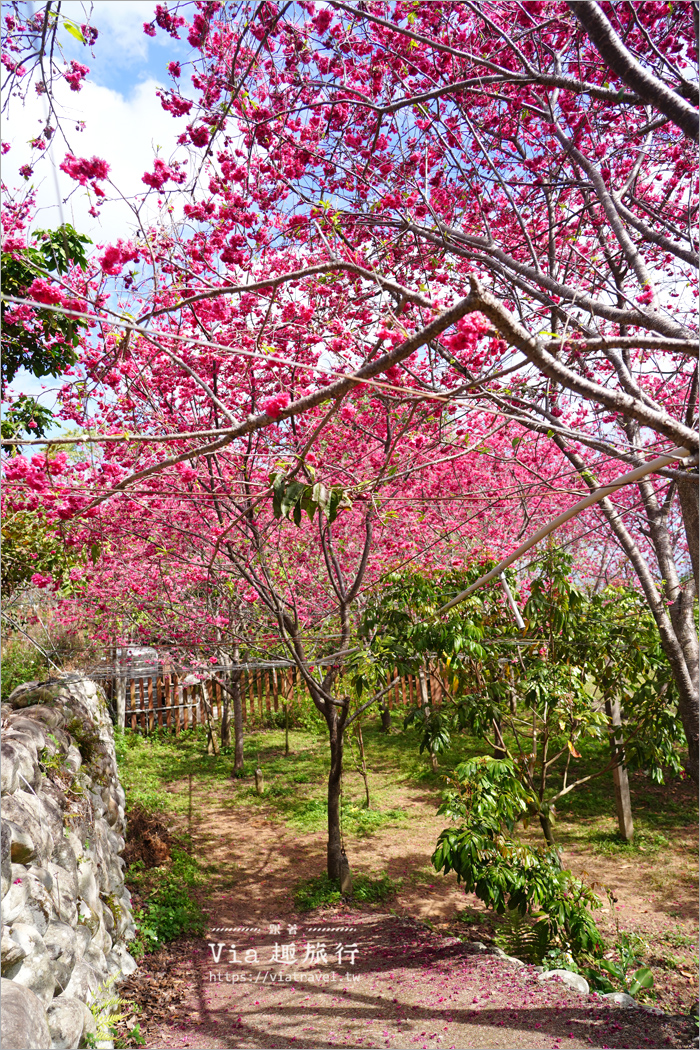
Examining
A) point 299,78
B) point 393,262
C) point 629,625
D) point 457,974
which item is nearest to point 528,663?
point 629,625

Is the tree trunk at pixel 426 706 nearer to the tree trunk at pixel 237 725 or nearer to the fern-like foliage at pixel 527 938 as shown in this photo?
the fern-like foliage at pixel 527 938

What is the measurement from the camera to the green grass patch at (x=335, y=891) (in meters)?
5.17

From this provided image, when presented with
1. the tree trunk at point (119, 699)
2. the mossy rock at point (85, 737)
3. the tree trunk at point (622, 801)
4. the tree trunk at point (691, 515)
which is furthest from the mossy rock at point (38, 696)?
the tree trunk at point (119, 699)

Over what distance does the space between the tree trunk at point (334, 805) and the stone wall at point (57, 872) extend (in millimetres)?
1595

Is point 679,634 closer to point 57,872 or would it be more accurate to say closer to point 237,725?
point 57,872

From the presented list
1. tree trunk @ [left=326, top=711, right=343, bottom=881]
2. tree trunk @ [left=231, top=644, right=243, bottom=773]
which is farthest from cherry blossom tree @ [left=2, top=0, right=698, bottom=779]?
tree trunk @ [left=231, top=644, right=243, bottom=773]

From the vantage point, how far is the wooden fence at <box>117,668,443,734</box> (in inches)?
399

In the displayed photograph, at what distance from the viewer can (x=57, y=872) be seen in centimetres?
338

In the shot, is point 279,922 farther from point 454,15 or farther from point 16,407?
point 454,15

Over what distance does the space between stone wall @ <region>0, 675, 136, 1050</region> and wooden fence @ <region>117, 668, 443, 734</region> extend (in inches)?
191

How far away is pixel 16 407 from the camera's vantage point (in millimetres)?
4840

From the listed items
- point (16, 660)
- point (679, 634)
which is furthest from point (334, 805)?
point (16, 660)

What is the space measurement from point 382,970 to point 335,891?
4.09ft

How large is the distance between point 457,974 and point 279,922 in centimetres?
156
